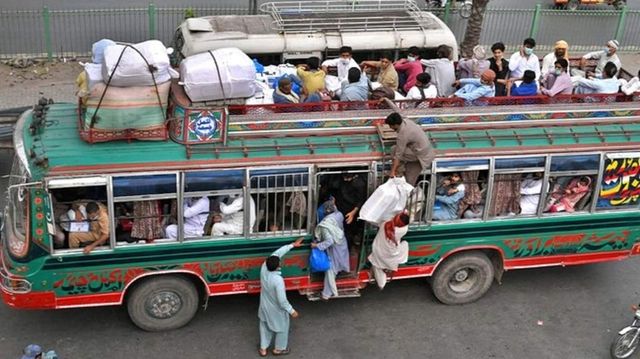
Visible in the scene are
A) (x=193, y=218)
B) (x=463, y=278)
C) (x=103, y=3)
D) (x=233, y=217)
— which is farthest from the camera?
(x=103, y=3)

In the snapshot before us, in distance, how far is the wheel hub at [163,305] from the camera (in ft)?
27.9

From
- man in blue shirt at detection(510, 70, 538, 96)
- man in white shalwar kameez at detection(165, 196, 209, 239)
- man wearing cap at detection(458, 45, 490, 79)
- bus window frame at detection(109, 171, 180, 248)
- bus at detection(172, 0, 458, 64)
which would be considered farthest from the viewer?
bus at detection(172, 0, 458, 64)

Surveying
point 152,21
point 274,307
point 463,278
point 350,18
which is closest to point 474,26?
point 350,18

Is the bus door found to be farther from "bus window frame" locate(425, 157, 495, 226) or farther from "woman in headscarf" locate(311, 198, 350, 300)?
"bus window frame" locate(425, 157, 495, 226)

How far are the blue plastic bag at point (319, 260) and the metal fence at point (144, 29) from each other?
31.1 feet

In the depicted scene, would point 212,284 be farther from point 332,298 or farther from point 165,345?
point 332,298

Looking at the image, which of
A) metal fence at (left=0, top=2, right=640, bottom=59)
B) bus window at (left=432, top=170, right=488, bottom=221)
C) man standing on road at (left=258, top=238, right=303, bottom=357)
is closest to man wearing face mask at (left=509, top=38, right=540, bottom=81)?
bus window at (left=432, top=170, right=488, bottom=221)

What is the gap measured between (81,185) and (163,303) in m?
1.77

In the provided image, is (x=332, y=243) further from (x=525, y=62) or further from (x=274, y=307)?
(x=525, y=62)

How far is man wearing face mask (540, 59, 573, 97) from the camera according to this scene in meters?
10.0

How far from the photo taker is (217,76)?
8.28 metres

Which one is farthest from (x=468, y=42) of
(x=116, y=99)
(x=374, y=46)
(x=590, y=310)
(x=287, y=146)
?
(x=116, y=99)

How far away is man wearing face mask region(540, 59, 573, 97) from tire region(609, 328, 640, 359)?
312cm

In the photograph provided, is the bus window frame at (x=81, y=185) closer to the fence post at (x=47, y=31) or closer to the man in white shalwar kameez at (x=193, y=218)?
the man in white shalwar kameez at (x=193, y=218)
